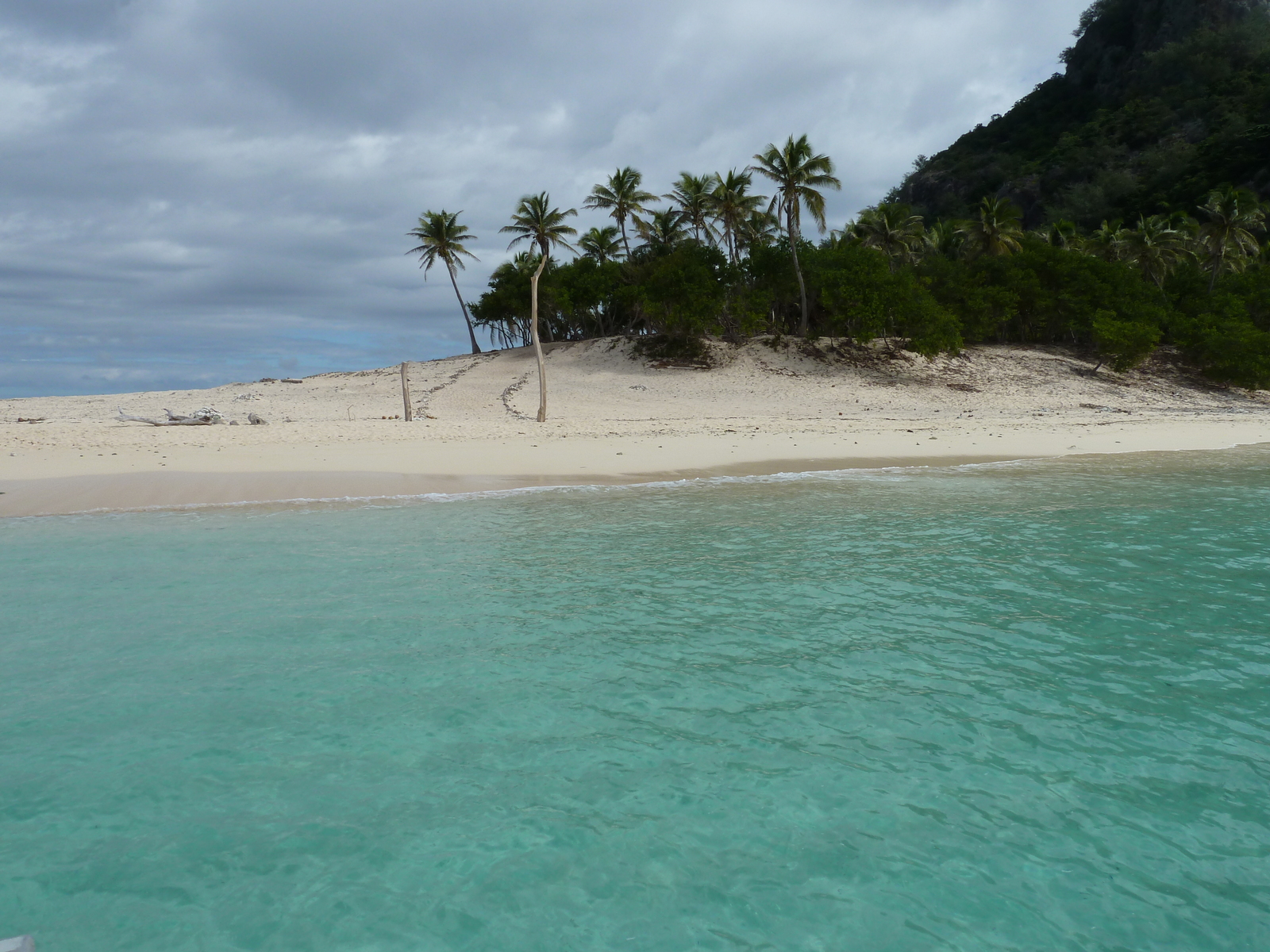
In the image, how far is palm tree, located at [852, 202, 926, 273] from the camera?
175 ft

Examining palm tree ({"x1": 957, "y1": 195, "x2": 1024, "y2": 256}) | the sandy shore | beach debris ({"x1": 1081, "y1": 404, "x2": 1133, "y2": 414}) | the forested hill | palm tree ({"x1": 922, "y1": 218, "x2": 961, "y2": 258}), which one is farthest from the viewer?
the forested hill

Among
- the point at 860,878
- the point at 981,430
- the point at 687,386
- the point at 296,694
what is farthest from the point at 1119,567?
the point at 687,386

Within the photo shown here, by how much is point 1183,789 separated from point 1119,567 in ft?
15.7

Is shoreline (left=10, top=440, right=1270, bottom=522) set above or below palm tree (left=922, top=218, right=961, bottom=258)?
below

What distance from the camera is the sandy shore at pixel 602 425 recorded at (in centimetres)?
1555

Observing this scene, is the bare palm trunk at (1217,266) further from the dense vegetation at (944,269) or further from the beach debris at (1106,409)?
the beach debris at (1106,409)

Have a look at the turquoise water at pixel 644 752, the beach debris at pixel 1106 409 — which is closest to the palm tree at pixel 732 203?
the beach debris at pixel 1106 409

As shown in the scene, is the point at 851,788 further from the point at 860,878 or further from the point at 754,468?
the point at 754,468

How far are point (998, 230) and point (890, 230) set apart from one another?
6.76 meters

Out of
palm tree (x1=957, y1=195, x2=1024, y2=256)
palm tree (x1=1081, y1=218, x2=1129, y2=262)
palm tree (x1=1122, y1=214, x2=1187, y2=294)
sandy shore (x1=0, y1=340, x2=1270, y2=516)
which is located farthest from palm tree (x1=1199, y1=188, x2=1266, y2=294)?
sandy shore (x1=0, y1=340, x2=1270, y2=516)

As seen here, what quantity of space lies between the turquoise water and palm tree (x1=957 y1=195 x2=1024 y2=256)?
Result: 159 feet

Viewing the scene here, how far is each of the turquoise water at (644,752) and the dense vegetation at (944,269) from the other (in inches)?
843

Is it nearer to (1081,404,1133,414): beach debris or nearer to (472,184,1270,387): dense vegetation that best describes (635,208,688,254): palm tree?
(472,184,1270,387): dense vegetation

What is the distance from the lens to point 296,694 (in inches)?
210
